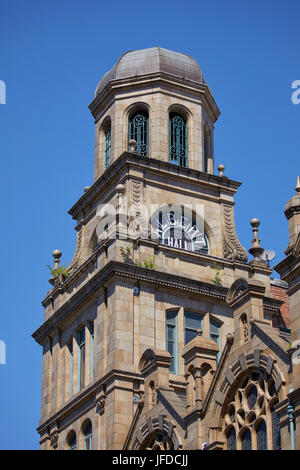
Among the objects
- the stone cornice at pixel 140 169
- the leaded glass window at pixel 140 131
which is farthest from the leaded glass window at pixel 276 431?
the leaded glass window at pixel 140 131

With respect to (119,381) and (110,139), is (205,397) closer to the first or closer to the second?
(119,381)

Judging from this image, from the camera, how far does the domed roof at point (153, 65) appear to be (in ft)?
200

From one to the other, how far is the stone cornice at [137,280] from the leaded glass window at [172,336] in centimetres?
130

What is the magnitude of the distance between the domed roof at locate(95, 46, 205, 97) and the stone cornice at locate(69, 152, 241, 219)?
5659mm

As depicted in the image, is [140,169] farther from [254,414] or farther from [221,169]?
[254,414]

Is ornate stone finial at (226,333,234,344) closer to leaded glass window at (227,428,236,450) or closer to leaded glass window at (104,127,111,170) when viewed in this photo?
leaded glass window at (227,428,236,450)

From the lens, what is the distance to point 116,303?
5203 centimetres

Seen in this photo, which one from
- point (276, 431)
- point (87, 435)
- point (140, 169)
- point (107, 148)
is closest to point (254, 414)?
point (276, 431)

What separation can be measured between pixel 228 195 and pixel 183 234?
4.05 metres

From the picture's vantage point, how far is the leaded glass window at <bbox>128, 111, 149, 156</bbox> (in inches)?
2350

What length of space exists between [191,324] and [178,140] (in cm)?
1107

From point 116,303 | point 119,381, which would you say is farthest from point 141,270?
point 119,381

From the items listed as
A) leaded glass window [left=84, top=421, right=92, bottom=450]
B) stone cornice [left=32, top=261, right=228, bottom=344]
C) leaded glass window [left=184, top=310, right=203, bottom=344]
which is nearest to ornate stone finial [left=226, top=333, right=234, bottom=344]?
stone cornice [left=32, top=261, right=228, bottom=344]

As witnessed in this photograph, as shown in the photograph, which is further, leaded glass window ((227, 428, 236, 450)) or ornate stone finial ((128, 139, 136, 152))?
ornate stone finial ((128, 139, 136, 152))
